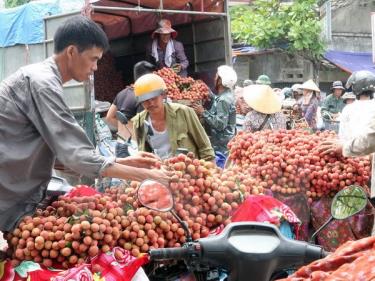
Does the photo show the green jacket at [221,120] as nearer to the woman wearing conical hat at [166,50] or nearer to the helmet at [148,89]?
the woman wearing conical hat at [166,50]

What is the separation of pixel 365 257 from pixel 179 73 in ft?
27.4

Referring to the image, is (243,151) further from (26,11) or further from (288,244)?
(26,11)

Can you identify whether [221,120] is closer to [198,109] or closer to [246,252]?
[198,109]

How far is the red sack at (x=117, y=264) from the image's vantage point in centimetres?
274

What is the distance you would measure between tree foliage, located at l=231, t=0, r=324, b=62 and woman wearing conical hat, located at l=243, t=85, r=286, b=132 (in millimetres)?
11445

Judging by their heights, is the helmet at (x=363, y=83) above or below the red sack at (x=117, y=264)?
above

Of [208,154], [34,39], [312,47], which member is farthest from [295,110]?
[208,154]

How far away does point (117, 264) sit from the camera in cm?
277

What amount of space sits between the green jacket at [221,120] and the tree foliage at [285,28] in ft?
35.4

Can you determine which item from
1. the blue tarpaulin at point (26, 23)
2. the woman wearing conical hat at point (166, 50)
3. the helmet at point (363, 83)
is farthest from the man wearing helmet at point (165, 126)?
the blue tarpaulin at point (26, 23)

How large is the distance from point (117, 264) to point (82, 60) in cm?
102

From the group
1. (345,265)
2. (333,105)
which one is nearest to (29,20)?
(333,105)

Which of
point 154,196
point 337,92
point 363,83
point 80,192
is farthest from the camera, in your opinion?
point 337,92

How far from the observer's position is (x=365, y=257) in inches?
74.4
